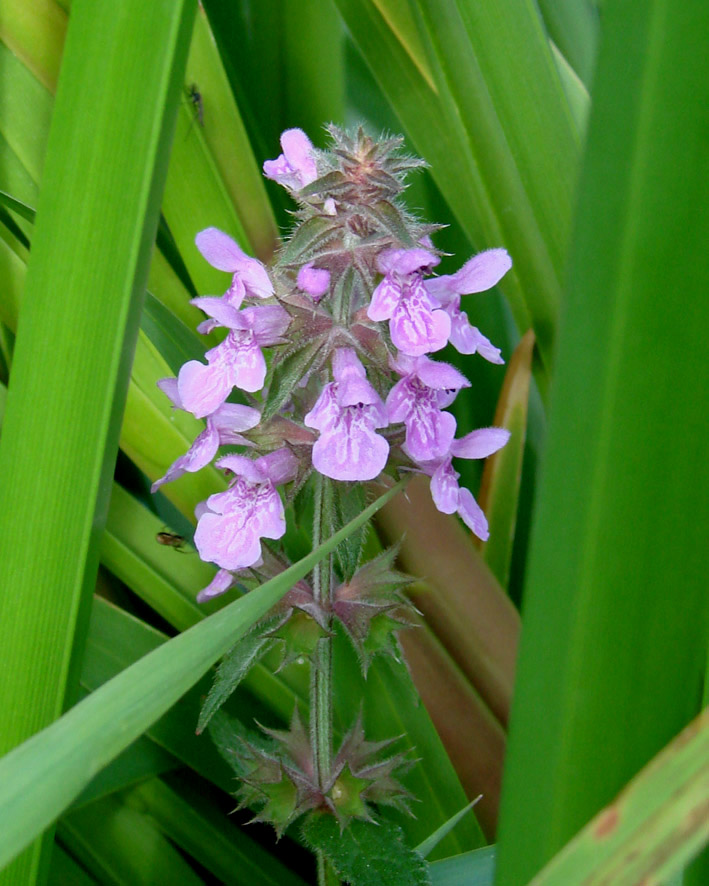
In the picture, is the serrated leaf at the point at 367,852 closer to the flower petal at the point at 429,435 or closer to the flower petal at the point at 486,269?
the flower petal at the point at 429,435

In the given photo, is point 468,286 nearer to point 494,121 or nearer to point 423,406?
point 423,406

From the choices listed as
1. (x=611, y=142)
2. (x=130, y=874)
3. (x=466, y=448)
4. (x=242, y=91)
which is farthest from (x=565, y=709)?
(x=242, y=91)

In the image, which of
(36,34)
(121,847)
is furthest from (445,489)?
(36,34)

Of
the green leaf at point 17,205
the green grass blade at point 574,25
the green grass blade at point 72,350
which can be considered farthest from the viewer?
the green grass blade at point 574,25

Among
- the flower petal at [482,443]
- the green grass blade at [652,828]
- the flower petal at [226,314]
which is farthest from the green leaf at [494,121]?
the green grass blade at [652,828]

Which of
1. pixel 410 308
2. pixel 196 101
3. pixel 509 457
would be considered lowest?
pixel 509 457

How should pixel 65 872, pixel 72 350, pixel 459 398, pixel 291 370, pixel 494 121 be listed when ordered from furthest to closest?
pixel 459 398
pixel 494 121
pixel 65 872
pixel 291 370
pixel 72 350
